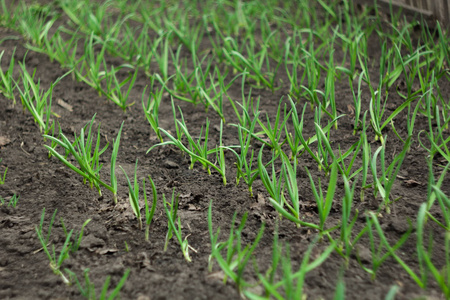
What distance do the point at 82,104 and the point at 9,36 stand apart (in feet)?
4.16

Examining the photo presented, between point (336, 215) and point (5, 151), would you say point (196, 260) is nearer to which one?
point (336, 215)

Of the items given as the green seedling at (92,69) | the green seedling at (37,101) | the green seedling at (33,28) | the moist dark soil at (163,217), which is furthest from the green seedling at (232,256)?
the green seedling at (33,28)

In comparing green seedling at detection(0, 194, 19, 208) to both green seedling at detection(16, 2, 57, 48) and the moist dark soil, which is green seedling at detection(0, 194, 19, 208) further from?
green seedling at detection(16, 2, 57, 48)

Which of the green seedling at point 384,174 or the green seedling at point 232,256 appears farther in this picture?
the green seedling at point 384,174

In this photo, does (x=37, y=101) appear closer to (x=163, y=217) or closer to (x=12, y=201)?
(x=12, y=201)

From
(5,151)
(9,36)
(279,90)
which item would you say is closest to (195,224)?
(5,151)

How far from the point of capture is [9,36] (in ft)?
10.6

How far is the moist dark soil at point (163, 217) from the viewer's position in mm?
1246

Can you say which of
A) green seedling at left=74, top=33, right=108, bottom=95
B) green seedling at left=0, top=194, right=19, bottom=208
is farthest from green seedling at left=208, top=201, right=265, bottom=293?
green seedling at left=74, top=33, right=108, bottom=95

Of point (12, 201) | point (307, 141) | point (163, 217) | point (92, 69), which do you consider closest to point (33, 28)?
point (92, 69)

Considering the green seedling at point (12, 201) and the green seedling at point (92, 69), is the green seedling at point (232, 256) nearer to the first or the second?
the green seedling at point (12, 201)

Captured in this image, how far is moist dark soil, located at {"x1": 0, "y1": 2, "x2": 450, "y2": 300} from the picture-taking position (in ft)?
4.09

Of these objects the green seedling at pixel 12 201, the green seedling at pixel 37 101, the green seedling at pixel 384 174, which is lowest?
the green seedling at pixel 12 201

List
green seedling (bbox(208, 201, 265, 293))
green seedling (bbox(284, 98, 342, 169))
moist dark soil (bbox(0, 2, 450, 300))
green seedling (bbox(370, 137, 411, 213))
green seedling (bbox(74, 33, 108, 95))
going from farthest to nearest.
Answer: green seedling (bbox(74, 33, 108, 95))
green seedling (bbox(284, 98, 342, 169))
green seedling (bbox(370, 137, 411, 213))
moist dark soil (bbox(0, 2, 450, 300))
green seedling (bbox(208, 201, 265, 293))
